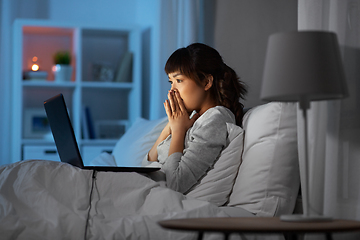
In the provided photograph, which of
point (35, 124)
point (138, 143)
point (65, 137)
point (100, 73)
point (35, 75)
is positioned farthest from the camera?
point (100, 73)

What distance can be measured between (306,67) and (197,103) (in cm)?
84

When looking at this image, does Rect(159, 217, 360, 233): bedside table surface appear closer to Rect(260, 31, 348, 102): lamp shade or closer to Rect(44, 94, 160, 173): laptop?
Rect(260, 31, 348, 102): lamp shade

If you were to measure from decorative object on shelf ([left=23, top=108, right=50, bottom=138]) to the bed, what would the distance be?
2289 mm

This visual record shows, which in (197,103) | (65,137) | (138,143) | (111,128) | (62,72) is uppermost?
(62,72)

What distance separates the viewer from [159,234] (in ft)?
3.66

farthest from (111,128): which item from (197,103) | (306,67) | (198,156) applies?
(306,67)

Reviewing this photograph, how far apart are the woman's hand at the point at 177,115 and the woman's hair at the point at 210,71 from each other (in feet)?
0.35

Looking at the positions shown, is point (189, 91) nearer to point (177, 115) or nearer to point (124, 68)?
point (177, 115)

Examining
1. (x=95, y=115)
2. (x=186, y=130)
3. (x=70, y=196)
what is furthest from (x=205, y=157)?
(x=95, y=115)

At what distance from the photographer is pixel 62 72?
3.49 metres

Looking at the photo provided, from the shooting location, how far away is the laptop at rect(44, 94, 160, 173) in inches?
56.9

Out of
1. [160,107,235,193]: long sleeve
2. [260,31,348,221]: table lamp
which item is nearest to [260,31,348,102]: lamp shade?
[260,31,348,221]: table lamp

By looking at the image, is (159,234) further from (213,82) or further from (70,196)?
(213,82)

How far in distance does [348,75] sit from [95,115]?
298 centimetres
